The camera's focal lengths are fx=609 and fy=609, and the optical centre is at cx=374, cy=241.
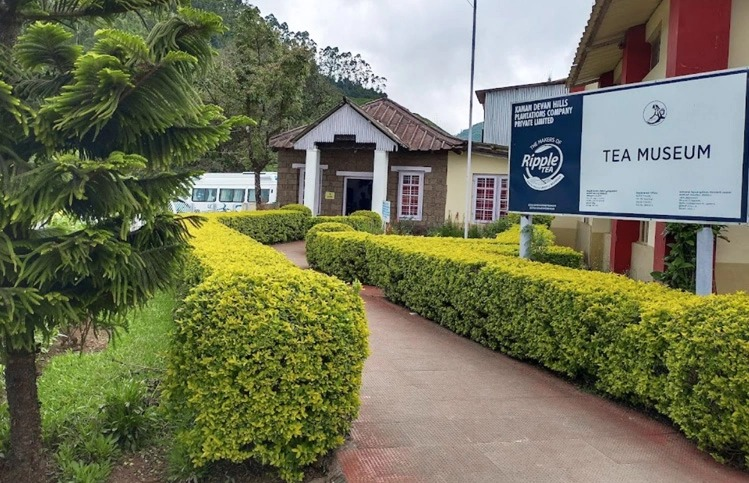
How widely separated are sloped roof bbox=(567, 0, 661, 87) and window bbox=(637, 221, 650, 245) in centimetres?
327

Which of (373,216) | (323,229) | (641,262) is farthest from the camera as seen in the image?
(373,216)

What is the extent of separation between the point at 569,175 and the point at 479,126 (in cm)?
3233

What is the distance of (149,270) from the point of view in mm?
3631

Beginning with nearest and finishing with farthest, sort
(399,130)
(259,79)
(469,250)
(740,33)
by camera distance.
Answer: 1. (740,33)
2. (469,250)
3. (399,130)
4. (259,79)

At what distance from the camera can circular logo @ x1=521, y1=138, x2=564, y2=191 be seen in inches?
292

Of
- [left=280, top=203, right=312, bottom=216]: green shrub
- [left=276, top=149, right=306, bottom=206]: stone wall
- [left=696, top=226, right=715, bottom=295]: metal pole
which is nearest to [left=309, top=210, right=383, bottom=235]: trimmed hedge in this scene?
[left=280, top=203, right=312, bottom=216]: green shrub

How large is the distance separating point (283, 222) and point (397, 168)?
16.5 ft

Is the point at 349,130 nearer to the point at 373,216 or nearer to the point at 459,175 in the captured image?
the point at 373,216

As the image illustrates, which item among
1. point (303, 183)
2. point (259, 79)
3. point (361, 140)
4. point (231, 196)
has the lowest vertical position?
point (231, 196)

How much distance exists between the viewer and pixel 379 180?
22.3 metres

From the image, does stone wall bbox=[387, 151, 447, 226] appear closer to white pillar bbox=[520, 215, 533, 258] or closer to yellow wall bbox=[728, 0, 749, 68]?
white pillar bbox=[520, 215, 533, 258]

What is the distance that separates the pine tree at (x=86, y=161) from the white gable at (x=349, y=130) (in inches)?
731

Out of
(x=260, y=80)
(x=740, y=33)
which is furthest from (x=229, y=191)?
(x=740, y=33)

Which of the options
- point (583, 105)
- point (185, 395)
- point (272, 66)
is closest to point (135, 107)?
point (185, 395)
